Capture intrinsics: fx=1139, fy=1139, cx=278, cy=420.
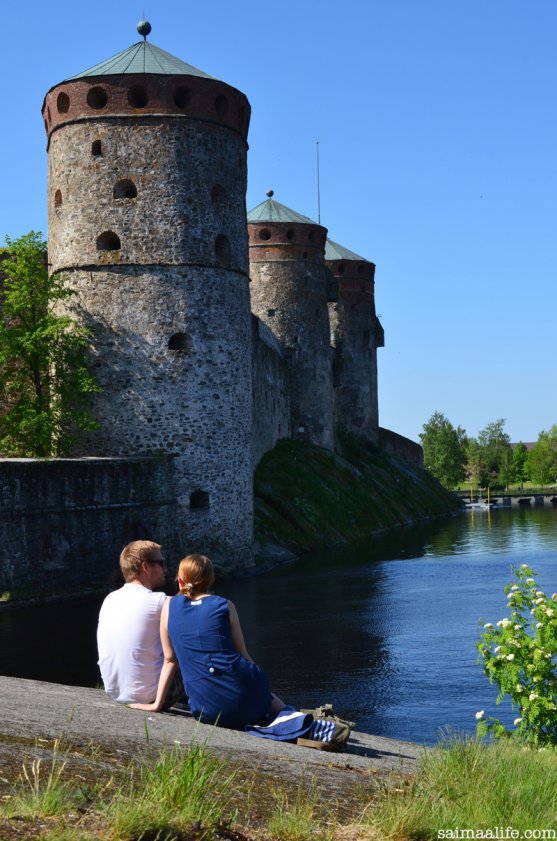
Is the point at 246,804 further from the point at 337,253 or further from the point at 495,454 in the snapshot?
the point at 495,454

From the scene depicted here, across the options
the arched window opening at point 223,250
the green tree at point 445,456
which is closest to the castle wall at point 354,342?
the arched window opening at point 223,250

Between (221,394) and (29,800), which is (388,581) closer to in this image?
(221,394)

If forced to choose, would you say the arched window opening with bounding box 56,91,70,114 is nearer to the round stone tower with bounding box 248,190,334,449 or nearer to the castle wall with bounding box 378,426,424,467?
the round stone tower with bounding box 248,190,334,449

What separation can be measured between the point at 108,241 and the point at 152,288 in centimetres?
171

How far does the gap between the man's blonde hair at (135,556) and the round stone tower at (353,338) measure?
53.8m

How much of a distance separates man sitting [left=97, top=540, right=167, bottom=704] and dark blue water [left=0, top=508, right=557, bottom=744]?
4096 millimetres

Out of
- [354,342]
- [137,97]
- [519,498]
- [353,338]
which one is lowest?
[519,498]

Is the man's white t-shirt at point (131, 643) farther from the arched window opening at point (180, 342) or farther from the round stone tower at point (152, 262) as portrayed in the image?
the arched window opening at point (180, 342)

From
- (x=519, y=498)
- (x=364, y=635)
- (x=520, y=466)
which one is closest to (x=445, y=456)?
(x=519, y=498)

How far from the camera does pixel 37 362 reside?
27656 millimetres

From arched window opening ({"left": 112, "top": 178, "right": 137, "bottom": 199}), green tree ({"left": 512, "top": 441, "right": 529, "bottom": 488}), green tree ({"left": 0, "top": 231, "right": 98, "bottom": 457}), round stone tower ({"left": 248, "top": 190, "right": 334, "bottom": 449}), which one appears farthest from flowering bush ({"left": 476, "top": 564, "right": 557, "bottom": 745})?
green tree ({"left": 512, "top": 441, "right": 529, "bottom": 488})

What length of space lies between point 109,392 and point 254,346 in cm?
1451

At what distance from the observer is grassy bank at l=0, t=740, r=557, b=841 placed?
5.18 m

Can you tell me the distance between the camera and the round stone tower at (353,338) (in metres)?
62.0
